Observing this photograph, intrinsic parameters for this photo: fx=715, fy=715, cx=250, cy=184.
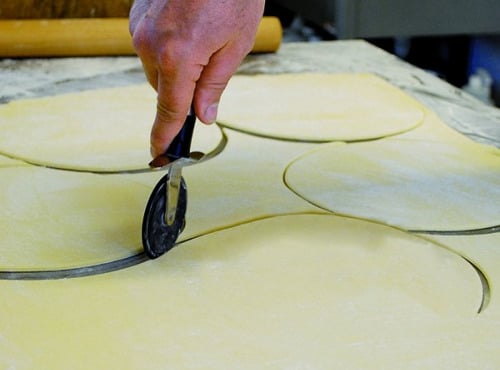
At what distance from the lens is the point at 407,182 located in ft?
4.01

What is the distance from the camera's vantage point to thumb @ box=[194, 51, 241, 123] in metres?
Result: 0.84

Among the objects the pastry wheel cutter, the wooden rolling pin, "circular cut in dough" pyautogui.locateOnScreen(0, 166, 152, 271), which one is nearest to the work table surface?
the wooden rolling pin

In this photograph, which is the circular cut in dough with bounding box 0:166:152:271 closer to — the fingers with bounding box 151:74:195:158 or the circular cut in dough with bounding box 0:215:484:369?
the circular cut in dough with bounding box 0:215:484:369

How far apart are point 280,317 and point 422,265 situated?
24cm

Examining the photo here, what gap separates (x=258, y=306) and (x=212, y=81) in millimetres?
277

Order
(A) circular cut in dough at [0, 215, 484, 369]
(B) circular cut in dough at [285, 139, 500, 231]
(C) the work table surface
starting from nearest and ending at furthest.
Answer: (A) circular cut in dough at [0, 215, 484, 369], (B) circular cut in dough at [285, 139, 500, 231], (C) the work table surface

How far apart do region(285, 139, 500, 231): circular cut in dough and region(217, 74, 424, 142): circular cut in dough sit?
Result: 0.08 metres

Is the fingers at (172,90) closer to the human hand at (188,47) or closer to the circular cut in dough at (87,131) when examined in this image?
the human hand at (188,47)

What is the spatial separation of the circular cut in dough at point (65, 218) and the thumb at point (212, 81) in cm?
23

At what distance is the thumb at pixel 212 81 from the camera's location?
2.77ft

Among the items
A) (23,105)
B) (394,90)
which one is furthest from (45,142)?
(394,90)

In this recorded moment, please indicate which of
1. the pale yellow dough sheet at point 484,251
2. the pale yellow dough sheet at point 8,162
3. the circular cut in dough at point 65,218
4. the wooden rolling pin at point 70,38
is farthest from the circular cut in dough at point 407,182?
the wooden rolling pin at point 70,38

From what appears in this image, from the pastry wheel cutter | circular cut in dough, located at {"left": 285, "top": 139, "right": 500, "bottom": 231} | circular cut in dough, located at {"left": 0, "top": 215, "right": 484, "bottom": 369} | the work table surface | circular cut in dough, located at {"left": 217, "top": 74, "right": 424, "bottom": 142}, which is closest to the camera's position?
circular cut in dough, located at {"left": 0, "top": 215, "right": 484, "bottom": 369}

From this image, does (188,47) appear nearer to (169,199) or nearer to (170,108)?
(170,108)
